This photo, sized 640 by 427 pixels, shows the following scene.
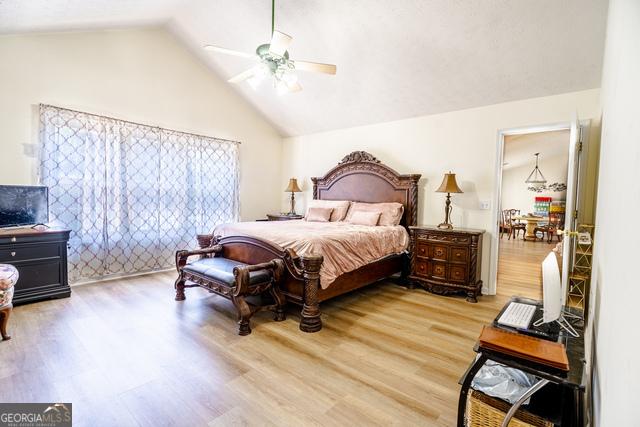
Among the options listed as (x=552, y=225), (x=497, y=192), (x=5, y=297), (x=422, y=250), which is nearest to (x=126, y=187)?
(x=5, y=297)

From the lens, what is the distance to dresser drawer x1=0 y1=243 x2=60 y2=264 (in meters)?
2.96

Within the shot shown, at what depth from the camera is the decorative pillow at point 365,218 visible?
4.22 metres

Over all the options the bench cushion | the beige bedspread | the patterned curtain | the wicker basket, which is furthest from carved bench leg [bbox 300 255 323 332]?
the patterned curtain

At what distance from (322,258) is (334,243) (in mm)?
330

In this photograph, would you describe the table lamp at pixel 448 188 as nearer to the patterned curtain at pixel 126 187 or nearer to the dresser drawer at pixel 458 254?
the dresser drawer at pixel 458 254

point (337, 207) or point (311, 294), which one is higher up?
point (337, 207)

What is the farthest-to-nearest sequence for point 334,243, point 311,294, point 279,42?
point 334,243 < point 311,294 < point 279,42

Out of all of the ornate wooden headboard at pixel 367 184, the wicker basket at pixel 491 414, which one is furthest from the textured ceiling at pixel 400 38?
the wicker basket at pixel 491 414

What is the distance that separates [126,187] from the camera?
4090mm

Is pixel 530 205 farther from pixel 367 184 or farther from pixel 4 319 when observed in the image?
pixel 4 319

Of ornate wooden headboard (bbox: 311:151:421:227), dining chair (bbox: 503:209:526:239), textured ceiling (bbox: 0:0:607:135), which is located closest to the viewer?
textured ceiling (bbox: 0:0:607:135)

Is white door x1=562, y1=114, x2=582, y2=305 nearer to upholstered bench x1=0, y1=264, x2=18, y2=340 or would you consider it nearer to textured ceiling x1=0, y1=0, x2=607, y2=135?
textured ceiling x1=0, y1=0, x2=607, y2=135

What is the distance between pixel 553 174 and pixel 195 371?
11.5 meters

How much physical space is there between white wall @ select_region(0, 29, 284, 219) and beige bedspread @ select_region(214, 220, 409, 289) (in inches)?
83.1
